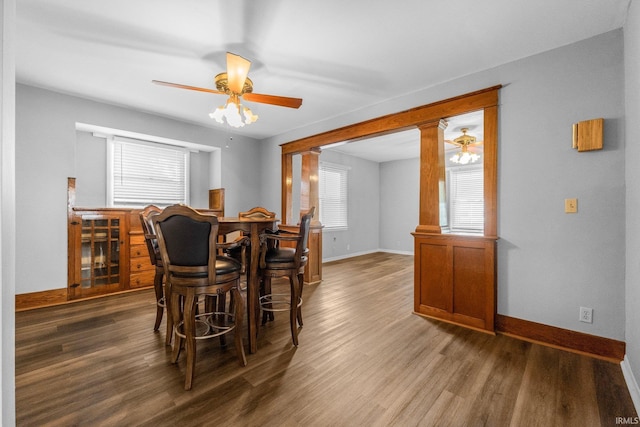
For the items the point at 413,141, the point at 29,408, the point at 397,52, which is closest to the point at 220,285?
the point at 29,408

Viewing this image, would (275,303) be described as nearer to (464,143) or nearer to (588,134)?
(588,134)

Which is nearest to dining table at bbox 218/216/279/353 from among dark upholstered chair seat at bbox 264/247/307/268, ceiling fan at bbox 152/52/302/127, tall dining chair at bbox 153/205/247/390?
dark upholstered chair seat at bbox 264/247/307/268

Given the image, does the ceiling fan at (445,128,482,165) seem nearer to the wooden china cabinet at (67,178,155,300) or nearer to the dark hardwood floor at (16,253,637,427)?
the dark hardwood floor at (16,253,637,427)

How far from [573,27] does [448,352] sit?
2.86 meters

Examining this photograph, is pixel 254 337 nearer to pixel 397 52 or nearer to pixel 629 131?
pixel 397 52

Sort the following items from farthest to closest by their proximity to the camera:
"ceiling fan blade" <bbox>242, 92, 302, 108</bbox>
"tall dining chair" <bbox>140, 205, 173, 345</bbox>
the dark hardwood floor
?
"ceiling fan blade" <bbox>242, 92, 302, 108</bbox>
"tall dining chair" <bbox>140, 205, 173, 345</bbox>
the dark hardwood floor

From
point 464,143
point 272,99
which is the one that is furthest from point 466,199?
point 272,99

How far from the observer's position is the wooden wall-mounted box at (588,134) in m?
2.20

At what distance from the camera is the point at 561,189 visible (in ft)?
7.91

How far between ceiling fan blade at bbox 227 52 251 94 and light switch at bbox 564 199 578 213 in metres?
3.05

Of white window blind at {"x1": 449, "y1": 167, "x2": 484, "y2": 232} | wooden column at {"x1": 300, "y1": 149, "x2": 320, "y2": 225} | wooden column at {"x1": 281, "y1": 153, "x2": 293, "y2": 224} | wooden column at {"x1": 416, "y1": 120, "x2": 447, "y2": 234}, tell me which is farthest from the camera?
white window blind at {"x1": 449, "y1": 167, "x2": 484, "y2": 232}

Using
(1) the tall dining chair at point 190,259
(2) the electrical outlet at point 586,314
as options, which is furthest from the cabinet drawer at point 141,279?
(2) the electrical outlet at point 586,314

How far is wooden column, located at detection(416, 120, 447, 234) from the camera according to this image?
10.3ft

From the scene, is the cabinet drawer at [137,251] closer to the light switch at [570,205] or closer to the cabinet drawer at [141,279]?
the cabinet drawer at [141,279]
